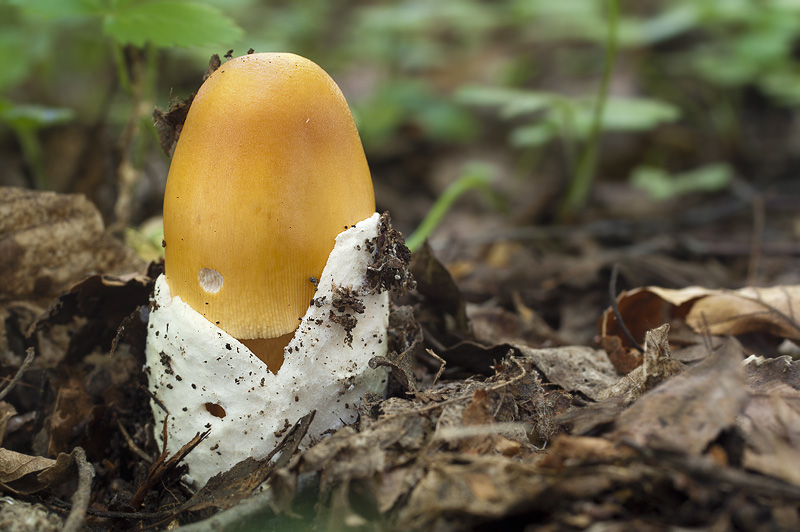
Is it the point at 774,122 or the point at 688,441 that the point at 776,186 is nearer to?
the point at 774,122

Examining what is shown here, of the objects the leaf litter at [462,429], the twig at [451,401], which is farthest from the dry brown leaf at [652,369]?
the twig at [451,401]

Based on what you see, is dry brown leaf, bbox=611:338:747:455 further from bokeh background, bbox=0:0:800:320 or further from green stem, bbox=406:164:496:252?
bokeh background, bbox=0:0:800:320

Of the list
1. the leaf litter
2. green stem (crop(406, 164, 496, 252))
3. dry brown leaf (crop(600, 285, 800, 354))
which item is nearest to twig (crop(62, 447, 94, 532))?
the leaf litter

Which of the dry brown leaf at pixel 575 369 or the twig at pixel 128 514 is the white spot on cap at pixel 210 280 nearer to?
the twig at pixel 128 514

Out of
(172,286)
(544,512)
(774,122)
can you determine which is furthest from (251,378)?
(774,122)

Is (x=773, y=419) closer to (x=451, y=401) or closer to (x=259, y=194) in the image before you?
(x=451, y=401)

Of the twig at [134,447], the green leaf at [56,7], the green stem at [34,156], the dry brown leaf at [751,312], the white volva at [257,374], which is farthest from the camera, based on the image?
the green stem at [34,156]
